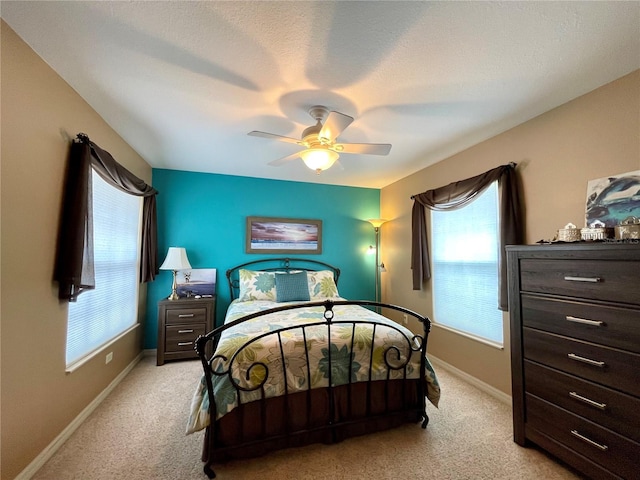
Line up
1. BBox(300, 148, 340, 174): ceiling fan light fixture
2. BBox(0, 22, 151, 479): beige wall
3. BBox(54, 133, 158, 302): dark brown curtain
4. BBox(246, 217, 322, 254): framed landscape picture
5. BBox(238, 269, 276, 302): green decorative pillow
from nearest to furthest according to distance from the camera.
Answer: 1. BBox(0, 22, 151, 479): beige wall
2. BBox(54, 133, 158, 302): dark brown curtain
3. BBox(300, 148, 340, 174): ceiling fan light fixture
4. BBox(238, 269, 276, 302): green decorative pillow
5. BBox(246, 217, 322, 254): framed landscape picture

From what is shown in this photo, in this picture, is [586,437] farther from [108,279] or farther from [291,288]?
[108,279]

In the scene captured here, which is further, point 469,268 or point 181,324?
point 181,324

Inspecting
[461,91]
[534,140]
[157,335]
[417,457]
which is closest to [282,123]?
[461,91]

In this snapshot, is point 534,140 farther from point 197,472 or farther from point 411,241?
point 197,472

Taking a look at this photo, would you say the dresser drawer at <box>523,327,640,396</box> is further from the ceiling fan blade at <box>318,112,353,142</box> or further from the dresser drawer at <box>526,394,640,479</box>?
the ceiling fan blade at <box>318,112,353,142</box>

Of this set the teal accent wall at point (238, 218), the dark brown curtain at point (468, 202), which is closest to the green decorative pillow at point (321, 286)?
the teal accent wall at point (238, 218)

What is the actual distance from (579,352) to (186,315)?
3.67 metres

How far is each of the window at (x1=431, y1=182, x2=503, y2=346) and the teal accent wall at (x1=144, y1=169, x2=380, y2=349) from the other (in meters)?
1.40

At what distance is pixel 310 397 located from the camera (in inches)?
74.2

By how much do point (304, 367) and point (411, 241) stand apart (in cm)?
256

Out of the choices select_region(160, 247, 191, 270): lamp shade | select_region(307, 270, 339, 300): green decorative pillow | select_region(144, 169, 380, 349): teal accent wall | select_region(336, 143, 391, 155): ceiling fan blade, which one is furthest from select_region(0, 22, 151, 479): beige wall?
A: select_region(307, 270, 339, 300): green decorative pillow

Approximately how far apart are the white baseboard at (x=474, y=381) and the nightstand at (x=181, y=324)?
2.88 meters

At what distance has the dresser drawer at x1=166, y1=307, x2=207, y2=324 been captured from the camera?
3326 mm

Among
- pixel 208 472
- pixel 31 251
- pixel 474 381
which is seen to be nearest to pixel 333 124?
pixel 31 251
